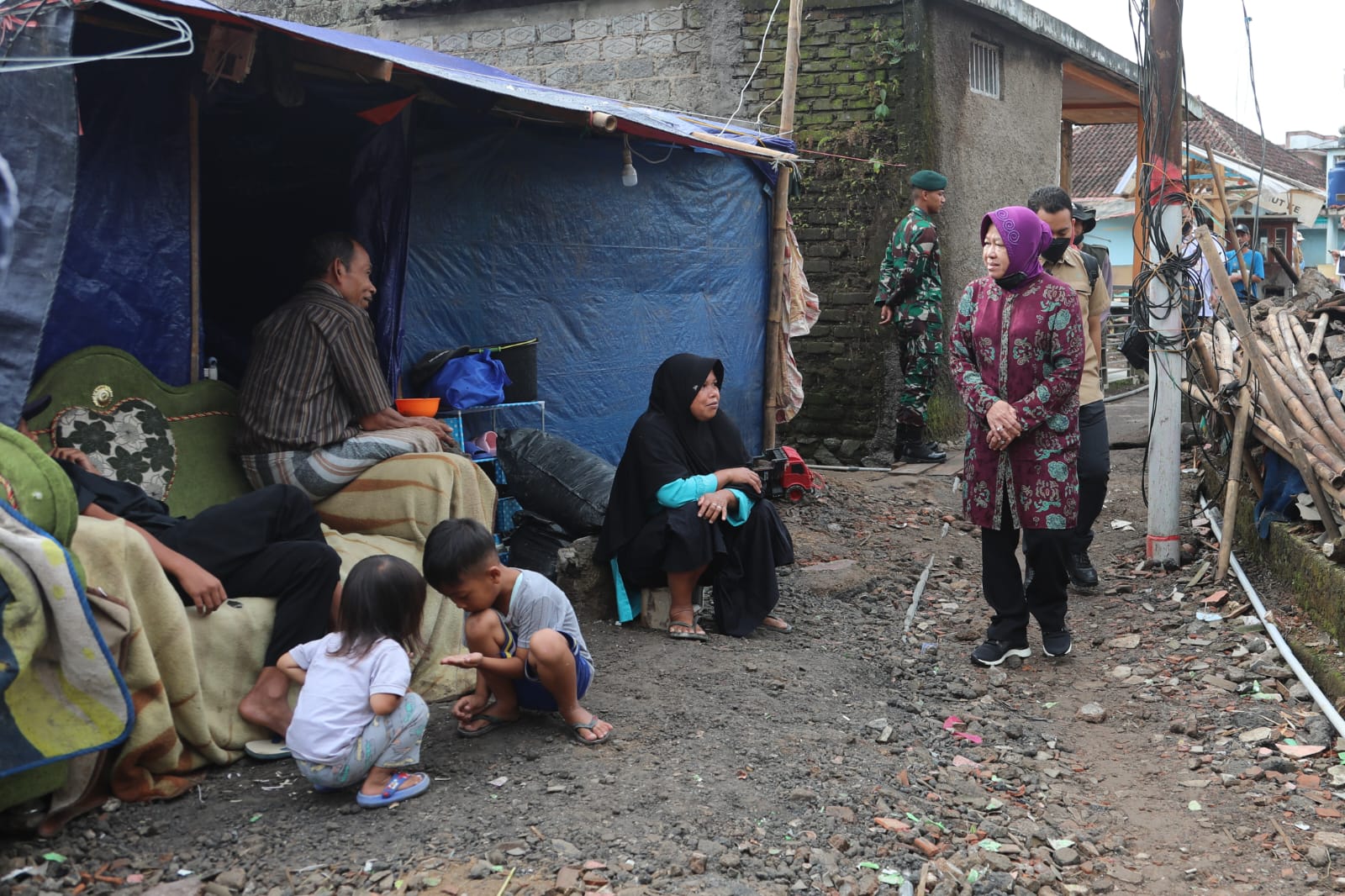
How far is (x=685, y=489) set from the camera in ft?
16.1

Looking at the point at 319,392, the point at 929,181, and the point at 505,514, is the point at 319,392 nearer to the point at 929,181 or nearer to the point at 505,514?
the point at 505,514

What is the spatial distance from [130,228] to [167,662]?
6.21ft

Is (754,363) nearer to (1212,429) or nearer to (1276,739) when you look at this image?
(1212,429)

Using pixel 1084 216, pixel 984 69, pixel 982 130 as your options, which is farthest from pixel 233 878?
pixel 984 69

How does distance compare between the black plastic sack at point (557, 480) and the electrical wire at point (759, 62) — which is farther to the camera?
the electrical wire at point (759, 62)

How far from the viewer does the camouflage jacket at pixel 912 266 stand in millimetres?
8344

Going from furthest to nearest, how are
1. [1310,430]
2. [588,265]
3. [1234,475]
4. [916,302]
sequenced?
1. [916,302]
2. [588,265]
3. [1234,475]
4. [1310,430]

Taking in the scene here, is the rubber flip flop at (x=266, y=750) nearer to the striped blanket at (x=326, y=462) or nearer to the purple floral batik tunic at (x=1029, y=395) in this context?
the striped blanket at (x=326, y=462)

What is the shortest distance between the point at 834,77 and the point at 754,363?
8.14ft

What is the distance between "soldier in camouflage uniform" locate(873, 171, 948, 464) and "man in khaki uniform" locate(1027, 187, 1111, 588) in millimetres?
2551

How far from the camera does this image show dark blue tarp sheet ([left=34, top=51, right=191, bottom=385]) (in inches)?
170

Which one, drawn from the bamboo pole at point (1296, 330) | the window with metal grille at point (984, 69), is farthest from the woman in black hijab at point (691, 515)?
the window with metal grille at point (984, 69)

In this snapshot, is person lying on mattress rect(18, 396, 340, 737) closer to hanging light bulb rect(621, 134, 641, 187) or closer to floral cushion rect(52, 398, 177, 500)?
floral cushion rect(52, 398, 177, 500)

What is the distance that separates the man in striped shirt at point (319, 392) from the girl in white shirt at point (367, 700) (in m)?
1.35
